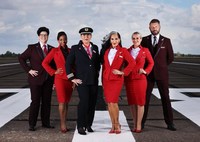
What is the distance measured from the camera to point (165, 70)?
682cm

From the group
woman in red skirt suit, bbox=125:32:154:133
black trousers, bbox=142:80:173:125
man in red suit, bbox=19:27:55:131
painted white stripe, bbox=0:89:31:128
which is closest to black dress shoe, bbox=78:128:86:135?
man in red suit, bbox=19:27:55:131

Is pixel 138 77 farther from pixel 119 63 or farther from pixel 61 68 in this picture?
pixel 61 68

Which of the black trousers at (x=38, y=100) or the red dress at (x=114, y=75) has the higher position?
the red dress at (x=114, y=75)

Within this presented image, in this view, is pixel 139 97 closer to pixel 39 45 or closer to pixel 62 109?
pixel 62 109

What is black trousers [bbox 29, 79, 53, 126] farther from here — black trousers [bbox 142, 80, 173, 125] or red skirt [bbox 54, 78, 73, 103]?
black trousers [bbox 142, 80, 173, 125]

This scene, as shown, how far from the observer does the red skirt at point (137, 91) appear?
6445 millimetres

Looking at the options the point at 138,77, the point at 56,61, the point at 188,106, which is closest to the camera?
the point at 138,77

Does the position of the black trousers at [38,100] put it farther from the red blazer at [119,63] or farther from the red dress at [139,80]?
the red dress at [139,80]

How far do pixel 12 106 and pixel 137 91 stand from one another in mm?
4658

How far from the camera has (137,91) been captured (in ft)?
21.2

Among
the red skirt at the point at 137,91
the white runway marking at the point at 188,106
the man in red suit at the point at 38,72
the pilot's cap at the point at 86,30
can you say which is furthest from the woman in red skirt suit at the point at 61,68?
the white runway marking at the point at 188,106

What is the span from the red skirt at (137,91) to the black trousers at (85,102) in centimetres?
63

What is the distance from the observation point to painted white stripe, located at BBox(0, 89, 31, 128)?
8202 millimetres

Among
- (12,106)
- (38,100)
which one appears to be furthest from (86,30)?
(12,106)
